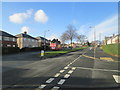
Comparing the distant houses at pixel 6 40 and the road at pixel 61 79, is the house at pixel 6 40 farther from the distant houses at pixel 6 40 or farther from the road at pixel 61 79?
the road at pixel 61 79

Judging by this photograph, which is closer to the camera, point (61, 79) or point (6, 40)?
point (61, 79)

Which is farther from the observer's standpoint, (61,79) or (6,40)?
(6,40)

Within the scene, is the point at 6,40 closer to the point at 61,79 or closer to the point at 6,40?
the point at 6,40

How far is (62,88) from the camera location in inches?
140

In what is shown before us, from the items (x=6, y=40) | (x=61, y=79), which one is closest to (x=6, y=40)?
(x=6, y=40)

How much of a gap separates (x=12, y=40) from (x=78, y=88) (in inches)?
1596

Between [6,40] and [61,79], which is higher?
[6,40]

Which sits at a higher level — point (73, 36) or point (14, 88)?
point (73, 36)

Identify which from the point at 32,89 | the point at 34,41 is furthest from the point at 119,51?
the point at 34,41

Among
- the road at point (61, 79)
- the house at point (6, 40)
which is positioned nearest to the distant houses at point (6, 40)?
the house at point (6, 40)

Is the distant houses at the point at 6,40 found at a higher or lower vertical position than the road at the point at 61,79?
higher

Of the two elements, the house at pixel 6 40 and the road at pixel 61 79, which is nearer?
the road at pixel 61 79

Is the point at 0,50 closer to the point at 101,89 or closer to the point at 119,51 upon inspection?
the point at 101,89

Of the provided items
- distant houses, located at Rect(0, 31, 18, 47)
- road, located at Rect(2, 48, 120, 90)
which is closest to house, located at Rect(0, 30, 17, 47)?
distant houses, located at Rect(0, 31, 18, 47)
